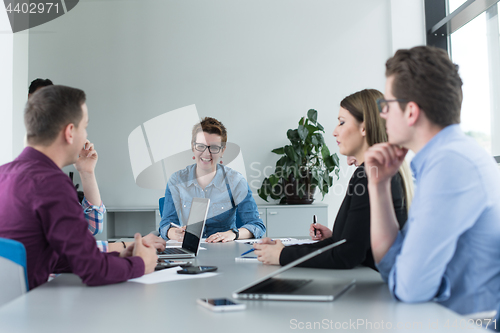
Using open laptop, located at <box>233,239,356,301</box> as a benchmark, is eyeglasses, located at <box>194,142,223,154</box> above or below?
above

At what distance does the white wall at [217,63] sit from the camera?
17.0 feet

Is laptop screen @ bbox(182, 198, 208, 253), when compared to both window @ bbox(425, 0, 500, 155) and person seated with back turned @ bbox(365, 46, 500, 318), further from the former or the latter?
window @ bbox(425, 0, 500, 155)

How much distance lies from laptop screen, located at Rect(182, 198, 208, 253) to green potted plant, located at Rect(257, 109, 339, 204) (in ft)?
8.59

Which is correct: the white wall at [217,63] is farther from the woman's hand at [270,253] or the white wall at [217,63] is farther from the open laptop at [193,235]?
the woman's hand at [270,253]

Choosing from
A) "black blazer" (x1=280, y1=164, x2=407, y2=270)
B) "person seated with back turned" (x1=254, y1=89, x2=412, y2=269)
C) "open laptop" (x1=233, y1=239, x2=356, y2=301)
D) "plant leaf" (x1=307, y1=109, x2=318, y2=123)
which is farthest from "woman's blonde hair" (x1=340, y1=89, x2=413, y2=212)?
"plant leaf" (x1=307, y1=109, x2=318, y2=123)

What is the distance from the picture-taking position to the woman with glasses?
2.96 metres

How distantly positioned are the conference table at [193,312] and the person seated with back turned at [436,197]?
98mm

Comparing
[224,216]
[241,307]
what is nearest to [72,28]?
[224,216]

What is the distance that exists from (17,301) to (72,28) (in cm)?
489

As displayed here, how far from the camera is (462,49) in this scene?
4441mm

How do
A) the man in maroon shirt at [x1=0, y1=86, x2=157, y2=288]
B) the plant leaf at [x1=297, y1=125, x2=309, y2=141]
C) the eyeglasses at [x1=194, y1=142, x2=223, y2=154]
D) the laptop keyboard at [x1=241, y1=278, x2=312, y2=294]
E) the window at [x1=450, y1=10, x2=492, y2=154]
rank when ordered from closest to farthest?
the laptop keyboard at [x1=241, y1=278, x2=312, y2=294] → the man in maroon shirt at [x1=0, y1=86, x2=157, y2=288] → the eyeglasses at [x1=194, y1=142, x2=223, y2=154] → the window at [x1=450, y1=10, x2=492, y2=154] → the plant leaf at [x1=297, y1=125, x2=309, y2=141]

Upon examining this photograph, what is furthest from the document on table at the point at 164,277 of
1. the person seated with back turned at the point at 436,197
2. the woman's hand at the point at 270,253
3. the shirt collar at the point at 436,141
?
the shirt collar at the point at 436,141

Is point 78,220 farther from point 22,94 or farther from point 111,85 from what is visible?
point 111,85

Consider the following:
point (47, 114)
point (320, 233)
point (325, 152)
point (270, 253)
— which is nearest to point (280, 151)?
point (325, 152)
